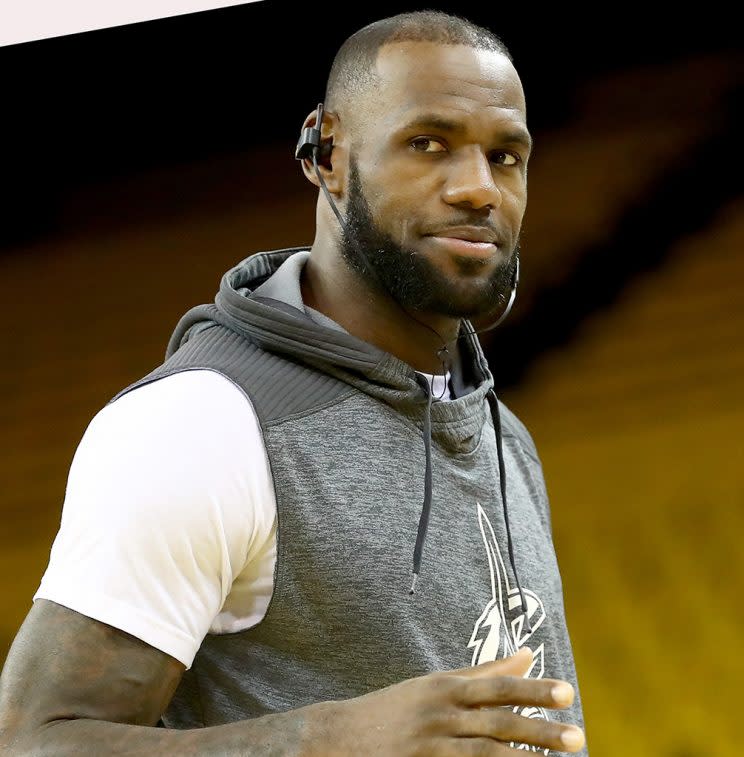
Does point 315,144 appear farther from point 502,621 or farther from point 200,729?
point 200,729

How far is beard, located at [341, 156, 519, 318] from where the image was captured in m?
1.27

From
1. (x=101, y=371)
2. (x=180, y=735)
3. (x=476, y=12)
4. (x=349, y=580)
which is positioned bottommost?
(x=180, y=735)

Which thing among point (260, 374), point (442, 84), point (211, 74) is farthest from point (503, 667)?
point (211, 74)

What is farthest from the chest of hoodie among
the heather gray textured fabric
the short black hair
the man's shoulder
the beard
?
the short black hair

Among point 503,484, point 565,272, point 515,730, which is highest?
point 565,272

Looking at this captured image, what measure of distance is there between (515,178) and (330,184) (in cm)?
19

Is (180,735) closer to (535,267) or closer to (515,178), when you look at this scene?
(515,178)

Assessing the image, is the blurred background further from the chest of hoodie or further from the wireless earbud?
the chest of hoodie

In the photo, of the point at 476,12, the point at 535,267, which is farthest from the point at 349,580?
the point at 535,267

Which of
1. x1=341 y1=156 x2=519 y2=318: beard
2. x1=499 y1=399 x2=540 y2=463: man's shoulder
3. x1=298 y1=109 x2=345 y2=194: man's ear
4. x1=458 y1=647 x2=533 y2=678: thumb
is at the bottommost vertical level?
x1=458 y1=647 x2=533 y2=678: thumb

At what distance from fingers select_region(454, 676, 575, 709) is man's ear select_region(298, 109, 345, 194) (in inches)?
24.0

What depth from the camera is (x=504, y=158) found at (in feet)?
4.34

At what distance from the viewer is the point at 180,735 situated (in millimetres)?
985

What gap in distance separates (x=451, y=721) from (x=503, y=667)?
73mm
